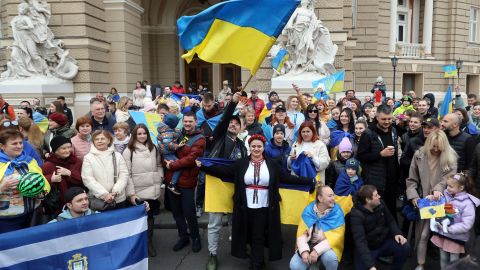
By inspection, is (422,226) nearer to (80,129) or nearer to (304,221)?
(304,221)

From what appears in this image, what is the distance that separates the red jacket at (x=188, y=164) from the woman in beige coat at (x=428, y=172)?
259cm

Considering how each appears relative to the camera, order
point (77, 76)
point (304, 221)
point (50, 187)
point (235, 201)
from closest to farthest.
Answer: point (50, 187), point (304, 221), point (235, 201), point (77, 76)

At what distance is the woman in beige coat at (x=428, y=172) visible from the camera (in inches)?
165

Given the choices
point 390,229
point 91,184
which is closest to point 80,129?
point 91,184

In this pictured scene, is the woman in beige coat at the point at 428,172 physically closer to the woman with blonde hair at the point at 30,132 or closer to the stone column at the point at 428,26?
the woman with blonde hair at the point at 30,132

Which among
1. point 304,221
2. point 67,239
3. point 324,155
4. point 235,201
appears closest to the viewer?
point 67,239

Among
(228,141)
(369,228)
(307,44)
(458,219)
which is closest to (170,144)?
(228,141)

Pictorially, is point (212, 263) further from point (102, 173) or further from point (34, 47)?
point (34, 47)

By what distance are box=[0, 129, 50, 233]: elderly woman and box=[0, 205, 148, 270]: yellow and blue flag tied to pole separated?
0.46 m

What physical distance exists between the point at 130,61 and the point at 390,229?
1430 cm

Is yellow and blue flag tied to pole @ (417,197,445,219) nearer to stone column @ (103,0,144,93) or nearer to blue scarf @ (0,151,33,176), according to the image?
blue scarf @ (0,151,33,176)

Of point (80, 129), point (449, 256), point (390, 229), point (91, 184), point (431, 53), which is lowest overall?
point (449, 256)

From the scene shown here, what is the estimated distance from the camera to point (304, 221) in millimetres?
4156

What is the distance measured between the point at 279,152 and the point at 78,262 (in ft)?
8.91
